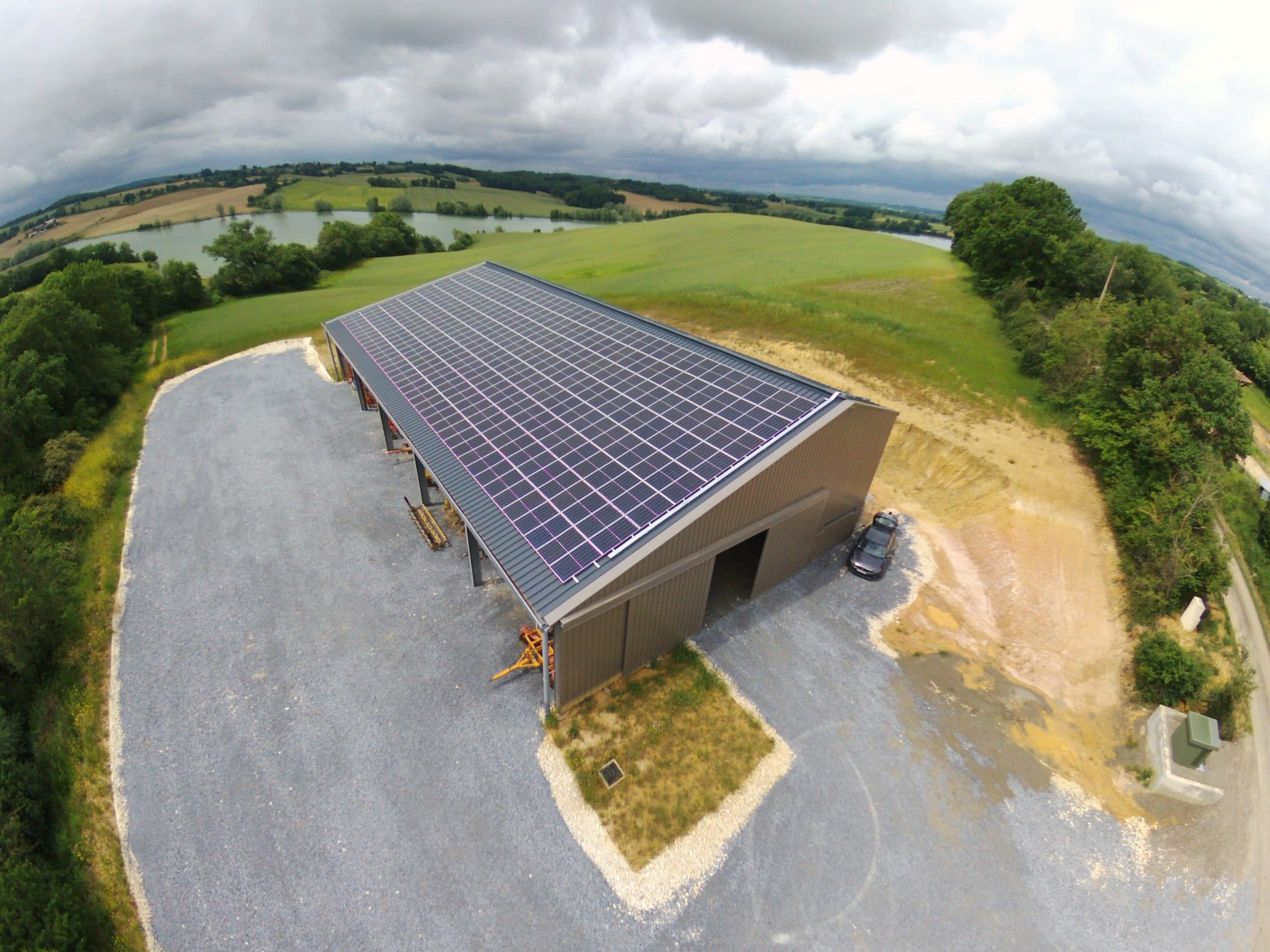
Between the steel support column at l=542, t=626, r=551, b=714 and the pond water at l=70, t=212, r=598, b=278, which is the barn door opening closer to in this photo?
the steel support column at l=542, t=626, r=551, b=714

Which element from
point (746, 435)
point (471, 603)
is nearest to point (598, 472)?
point (746, 435)

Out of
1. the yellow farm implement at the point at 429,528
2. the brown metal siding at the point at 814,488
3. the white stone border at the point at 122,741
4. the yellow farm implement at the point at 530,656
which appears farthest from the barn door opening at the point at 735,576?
the white stone border at the point at 122,741

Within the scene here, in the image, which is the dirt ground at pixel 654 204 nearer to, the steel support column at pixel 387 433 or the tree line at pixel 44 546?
Result: the tree line at pixel 44 546

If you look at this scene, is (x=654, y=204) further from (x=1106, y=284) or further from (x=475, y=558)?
(x=475, y=558)

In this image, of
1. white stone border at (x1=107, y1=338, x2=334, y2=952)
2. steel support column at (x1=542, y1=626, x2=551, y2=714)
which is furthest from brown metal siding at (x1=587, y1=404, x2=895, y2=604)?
white stone border at (x1=107, y1=338, x2=334, y2=952)

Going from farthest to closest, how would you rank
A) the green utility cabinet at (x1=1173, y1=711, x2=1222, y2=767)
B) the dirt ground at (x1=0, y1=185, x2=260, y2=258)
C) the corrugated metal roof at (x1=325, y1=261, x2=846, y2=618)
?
the dirt ground at (x1=0, y1=185, x2=260, y2=258) → the green utility cabinet at (x1=1173, y1=711, x2=1222, y2=767) → the corrugated metal roof at (x1=325, y1=261, x2=846, y2=618)
